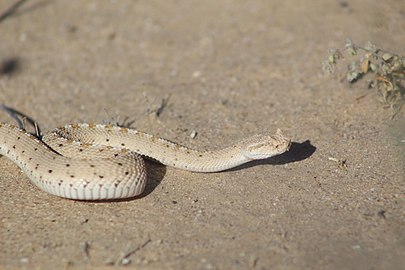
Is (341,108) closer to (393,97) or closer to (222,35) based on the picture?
(393,97)

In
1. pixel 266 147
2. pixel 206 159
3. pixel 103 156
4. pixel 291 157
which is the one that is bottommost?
pixel 291 157

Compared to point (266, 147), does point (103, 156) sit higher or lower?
higher

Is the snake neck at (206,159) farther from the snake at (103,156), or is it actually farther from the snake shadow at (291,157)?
the snake shadow at (291,157)

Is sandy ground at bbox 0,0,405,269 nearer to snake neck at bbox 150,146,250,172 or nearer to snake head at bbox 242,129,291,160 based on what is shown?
snake neck at bbox 150,146,250,172

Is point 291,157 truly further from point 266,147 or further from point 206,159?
point 206,159

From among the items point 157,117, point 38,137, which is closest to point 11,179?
point 38,137

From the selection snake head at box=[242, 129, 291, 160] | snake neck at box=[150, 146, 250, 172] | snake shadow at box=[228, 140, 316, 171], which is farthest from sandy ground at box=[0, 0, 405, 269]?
snake head at box=[242, 129, 291, 160]

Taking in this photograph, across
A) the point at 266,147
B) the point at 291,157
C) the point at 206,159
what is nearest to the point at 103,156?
the point at 206,159
